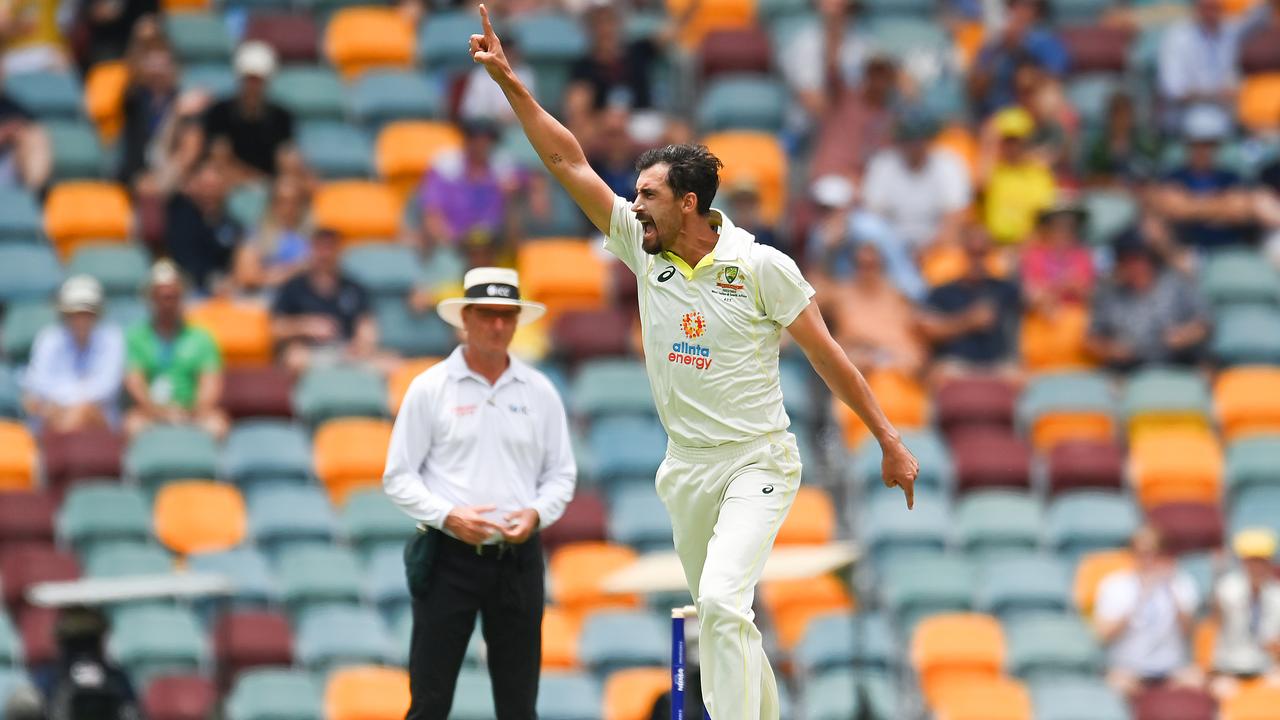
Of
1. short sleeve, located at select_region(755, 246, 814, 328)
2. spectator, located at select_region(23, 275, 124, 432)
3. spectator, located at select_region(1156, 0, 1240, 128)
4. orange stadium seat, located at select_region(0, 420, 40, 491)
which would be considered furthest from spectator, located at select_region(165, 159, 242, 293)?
short sleeve, located at select_region(755, 246, 814, 328)

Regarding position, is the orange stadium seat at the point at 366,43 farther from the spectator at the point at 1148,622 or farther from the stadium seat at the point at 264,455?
the spectator at the point at 1148,622

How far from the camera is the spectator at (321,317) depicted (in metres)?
14.8

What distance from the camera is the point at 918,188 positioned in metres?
16.4

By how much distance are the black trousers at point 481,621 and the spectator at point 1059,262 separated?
7.74m

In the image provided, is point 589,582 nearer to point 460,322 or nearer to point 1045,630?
point 1045,630

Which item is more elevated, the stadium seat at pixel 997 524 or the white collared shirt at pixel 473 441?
the stadium seat at pixel 997 524

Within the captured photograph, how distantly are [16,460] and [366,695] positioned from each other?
2974mm

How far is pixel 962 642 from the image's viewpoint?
44.8ft

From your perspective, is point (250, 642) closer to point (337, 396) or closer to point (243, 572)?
point (243, 572)

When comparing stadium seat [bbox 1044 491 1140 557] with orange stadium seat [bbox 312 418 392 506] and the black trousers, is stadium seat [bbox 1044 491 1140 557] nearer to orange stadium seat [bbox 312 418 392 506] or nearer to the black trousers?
orange stadium seat [bbox 312 418 392 506]

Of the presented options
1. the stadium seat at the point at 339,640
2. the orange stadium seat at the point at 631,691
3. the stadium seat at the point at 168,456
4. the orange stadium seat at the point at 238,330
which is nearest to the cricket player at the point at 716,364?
the orange stadium seat at the point at 631,691

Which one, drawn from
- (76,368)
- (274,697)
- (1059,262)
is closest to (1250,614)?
(1059,262)

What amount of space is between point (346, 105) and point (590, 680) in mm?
6038

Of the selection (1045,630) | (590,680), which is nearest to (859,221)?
Answer: (1045,630)
